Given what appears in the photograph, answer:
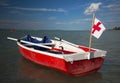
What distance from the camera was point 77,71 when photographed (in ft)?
29.9

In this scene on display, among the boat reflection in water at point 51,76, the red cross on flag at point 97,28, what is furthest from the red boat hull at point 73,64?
the red cross on flag at point 97,28

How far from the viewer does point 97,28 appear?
28.7 feet

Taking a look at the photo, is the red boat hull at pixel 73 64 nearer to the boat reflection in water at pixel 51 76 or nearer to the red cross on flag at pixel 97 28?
the boat reflection in water at pixel 51 76

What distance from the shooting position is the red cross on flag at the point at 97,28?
8636 millimetres

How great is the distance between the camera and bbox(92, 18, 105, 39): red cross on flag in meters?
8.64

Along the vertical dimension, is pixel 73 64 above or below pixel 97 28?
below

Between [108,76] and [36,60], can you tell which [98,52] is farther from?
[36,60]

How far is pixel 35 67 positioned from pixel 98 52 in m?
4.49

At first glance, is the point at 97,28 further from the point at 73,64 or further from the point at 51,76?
the point at 51,76

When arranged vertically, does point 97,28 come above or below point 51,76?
above

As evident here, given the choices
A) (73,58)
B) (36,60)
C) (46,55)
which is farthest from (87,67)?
(36,60)

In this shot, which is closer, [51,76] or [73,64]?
[73,64]

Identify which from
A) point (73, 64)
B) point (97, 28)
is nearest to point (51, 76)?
point (73, 64)

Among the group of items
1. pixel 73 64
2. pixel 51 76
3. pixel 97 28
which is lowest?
pixel 51 76
